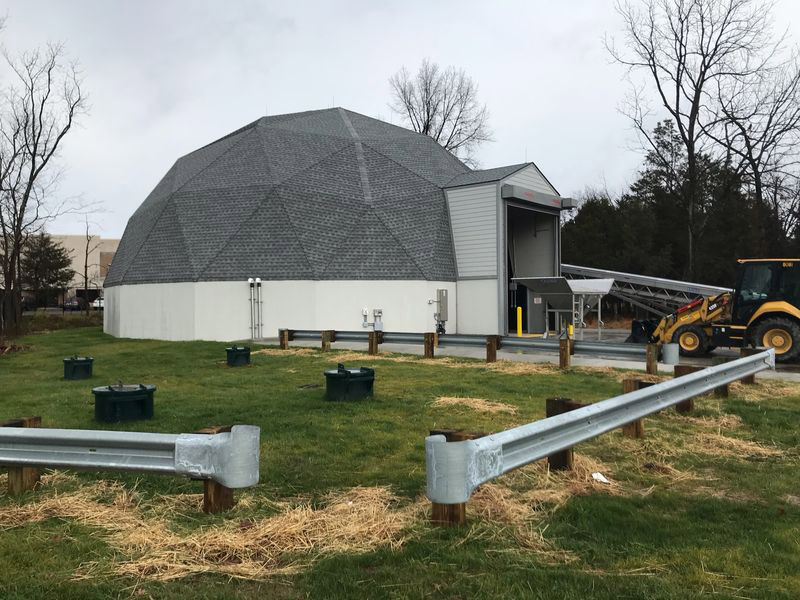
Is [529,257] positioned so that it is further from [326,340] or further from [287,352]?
[287,352]

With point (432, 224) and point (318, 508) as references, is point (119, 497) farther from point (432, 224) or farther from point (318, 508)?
point (432, 224)

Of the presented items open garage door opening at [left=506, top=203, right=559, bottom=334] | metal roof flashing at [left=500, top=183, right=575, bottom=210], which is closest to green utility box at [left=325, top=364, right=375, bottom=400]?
metal roof flashing at [left=500, top=183, right=575, bottom=210]

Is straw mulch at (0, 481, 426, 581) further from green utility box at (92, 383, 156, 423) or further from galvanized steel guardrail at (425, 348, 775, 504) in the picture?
green utility box at (92, 383, 156, 423)

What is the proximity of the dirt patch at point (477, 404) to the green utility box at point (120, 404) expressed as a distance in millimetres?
4474

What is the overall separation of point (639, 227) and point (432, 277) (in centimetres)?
2388

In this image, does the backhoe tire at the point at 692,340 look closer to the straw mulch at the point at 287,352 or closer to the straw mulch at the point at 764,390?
the straw mulch at the point at 764,390

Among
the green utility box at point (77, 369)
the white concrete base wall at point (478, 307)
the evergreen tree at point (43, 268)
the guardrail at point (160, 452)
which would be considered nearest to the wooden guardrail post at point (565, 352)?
the guardrail at point (160, 452)

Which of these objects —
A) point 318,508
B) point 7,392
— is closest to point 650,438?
point 318,508

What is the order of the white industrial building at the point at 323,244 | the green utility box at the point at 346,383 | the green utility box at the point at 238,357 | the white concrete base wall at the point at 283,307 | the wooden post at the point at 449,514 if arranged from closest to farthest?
the wooden post at the point at 449,514 < the green utility box at the point at 346,383 < the green utility box at the point at 238,357 < the white concrete base wall at the point at 283,307 < the white industrial building at the point at 323,244

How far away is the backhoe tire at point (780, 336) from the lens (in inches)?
635

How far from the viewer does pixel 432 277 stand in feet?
88.5

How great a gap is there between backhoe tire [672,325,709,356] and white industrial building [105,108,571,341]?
30.9 ft

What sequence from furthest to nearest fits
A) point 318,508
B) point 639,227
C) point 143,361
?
point 639,227 → point 143,361 → point 318,508

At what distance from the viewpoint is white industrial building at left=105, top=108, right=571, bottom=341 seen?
84.5 ft
